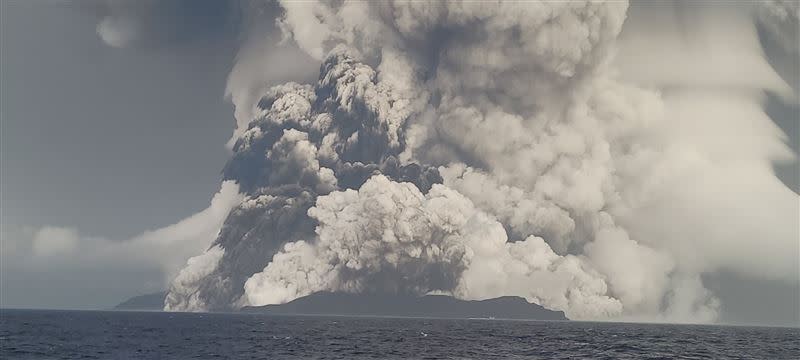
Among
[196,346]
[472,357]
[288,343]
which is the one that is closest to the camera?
[472,357]

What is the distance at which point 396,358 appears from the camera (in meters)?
116

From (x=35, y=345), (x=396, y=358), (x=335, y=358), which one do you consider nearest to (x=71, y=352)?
(x=35, y=345)

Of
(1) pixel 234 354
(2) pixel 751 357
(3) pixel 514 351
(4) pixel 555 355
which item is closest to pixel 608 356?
(4) pixel 555 355

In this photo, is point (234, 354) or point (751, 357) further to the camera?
point (751, 357)

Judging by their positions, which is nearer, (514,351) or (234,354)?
(234,354)

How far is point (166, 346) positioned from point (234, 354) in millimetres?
23248

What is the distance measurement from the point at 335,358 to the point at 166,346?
4124cm

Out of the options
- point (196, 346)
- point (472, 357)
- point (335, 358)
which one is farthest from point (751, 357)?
point (196, 346)

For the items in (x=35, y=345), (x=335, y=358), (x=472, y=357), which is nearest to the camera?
(x=335, y=358)

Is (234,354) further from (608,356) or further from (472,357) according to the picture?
(608,356)

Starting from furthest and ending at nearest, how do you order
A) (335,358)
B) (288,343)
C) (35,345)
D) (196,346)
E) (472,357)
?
(288,343) < (196,346) < (35,345) < (472,357) < (335,358)

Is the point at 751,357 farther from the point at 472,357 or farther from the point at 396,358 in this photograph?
the point at 396,358

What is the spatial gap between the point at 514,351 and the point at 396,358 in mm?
30791

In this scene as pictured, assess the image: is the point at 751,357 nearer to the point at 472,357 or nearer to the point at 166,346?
the point at 472,357
